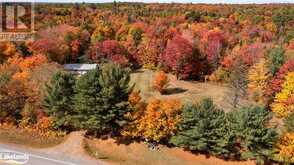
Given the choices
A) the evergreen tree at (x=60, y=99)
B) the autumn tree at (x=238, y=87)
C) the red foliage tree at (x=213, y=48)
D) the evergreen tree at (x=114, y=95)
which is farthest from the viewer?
the red foliage tree at (x=213, y=48)

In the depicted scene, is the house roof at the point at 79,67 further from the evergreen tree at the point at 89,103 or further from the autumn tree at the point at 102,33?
the evergreen tree at the point at 89,103

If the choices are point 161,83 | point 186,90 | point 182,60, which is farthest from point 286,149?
point 182,60

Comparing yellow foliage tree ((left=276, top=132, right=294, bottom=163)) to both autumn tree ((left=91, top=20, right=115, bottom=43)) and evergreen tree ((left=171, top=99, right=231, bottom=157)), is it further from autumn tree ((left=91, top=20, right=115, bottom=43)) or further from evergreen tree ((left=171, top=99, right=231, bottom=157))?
autumn tree ((left=91, top=20, right=115, bottom=43))

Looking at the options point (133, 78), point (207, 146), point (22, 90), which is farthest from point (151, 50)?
point (207, 146)

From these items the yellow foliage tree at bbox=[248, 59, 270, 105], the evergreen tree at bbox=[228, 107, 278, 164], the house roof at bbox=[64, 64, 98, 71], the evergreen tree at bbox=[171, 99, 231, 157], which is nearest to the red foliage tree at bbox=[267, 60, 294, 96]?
the yellow foliage tree at bbox=[248, 59, 270, 105]

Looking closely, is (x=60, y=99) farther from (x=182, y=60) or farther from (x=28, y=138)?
(x=182, y=60)

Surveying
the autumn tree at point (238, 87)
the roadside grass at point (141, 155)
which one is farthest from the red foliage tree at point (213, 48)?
the roadside grass at point (141, 155)

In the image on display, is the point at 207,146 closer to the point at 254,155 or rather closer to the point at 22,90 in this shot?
the point at 254,155
